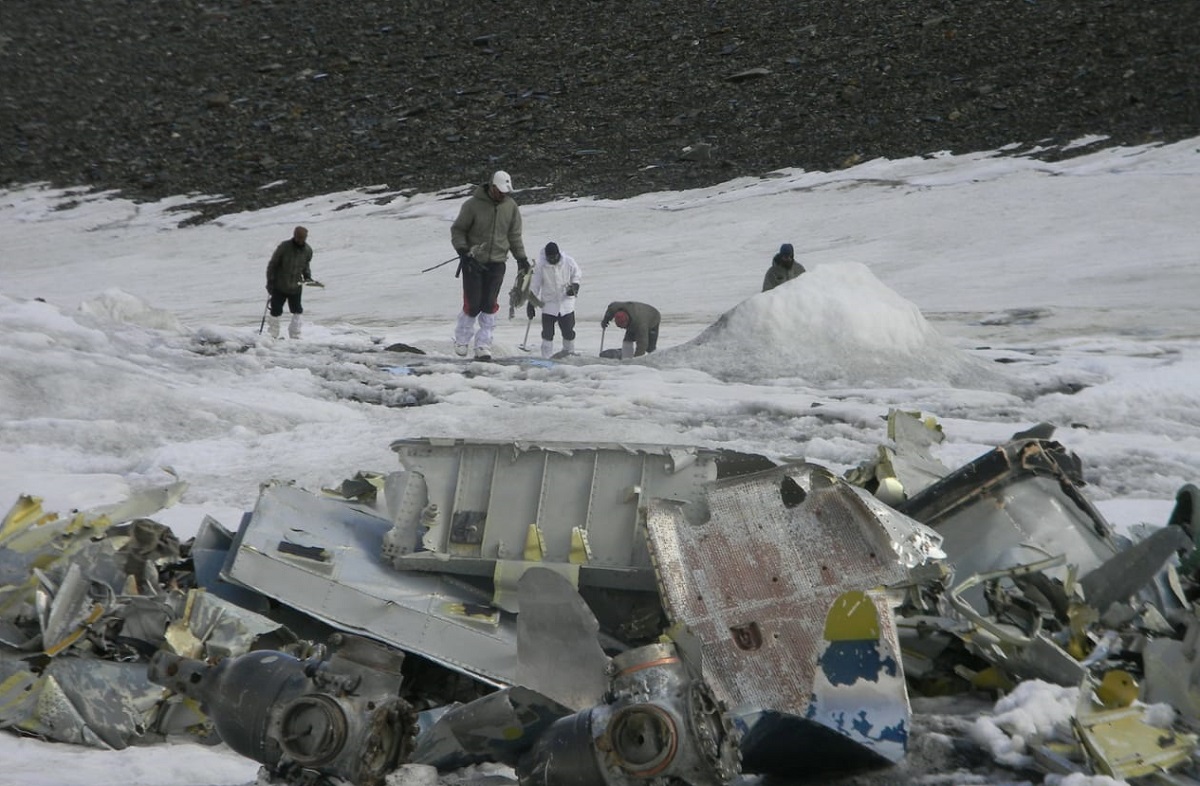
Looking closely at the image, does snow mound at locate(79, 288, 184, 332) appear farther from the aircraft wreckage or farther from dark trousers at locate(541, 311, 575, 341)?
the aircraft wreckage

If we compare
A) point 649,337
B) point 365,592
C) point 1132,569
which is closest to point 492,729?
point 365,592

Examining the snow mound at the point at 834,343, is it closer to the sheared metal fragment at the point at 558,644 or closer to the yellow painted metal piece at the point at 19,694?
the yellow painted metal piece at the point at 19,694

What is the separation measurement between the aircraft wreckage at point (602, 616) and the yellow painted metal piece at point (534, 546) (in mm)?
11

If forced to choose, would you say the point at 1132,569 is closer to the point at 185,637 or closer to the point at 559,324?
the point at 185,637

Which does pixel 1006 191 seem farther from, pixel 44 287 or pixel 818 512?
pixel 818 512

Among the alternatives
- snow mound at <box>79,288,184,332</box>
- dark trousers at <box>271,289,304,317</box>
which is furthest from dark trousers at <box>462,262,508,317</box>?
dark trousers at <box>271,289,304,317</box>

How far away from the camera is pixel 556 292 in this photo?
1245 cm

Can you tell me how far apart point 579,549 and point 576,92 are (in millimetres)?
24007

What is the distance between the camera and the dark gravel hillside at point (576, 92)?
23.8 m

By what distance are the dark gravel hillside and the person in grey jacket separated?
11799mm

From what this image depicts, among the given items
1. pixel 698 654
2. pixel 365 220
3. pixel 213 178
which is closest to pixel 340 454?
pixel 698 654

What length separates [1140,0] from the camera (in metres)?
26.1

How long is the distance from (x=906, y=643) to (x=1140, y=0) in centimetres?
2540

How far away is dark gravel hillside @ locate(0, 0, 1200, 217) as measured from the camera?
23.8 m
